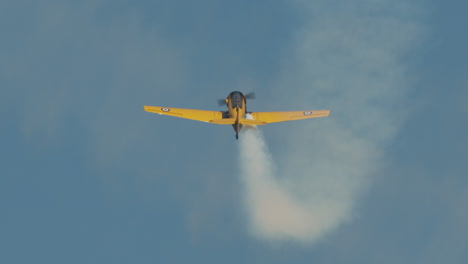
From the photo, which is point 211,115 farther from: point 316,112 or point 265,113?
point 316,112

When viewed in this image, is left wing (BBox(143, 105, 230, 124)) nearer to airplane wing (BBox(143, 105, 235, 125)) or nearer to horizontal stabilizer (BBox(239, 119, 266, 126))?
airplane wing (BBox(143, 105, 235, 125))

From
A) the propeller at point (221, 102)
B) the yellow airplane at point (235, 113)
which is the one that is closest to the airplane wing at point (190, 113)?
the yellow airplane at point (235, 113)

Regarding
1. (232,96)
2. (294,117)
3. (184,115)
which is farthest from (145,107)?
(294,117)

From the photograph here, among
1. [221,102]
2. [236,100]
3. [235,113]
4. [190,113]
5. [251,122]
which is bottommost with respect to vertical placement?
[251,122]

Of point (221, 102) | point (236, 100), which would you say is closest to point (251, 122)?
point (236, 100)

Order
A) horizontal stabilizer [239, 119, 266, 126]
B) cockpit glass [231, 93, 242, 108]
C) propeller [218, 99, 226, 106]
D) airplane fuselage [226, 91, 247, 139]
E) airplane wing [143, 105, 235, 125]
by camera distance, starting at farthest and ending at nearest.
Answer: airplane wing [143, 105, 235, 125] < propeller [218, 99, 226, 106] < cockpit glass [231, 93, 242, 108] < airplane fuselage [226, 91, 247, 139] < horizontal stabilizer [239, 119, 266, 126]

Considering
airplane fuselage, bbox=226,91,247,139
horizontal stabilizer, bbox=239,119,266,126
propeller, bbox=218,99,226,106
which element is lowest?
horizontal stabilizer, bbox=239,119,266,126

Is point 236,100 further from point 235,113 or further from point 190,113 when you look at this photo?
point 190,113

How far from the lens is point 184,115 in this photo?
114 meters

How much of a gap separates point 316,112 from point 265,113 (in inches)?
313

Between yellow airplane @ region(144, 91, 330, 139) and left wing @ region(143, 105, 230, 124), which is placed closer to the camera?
yellow airplane @ region(144, 91, 330, 139)

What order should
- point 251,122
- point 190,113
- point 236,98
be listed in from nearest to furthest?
point 251,122 → point 236,98 → point 190,113

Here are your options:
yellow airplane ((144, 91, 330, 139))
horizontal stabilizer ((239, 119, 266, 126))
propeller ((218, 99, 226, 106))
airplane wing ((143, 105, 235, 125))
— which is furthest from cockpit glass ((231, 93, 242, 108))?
airplane wing ((143, 105, 235, 125))

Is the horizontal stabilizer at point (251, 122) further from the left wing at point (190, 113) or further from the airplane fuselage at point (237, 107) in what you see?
the left wing at point (190, 113)
